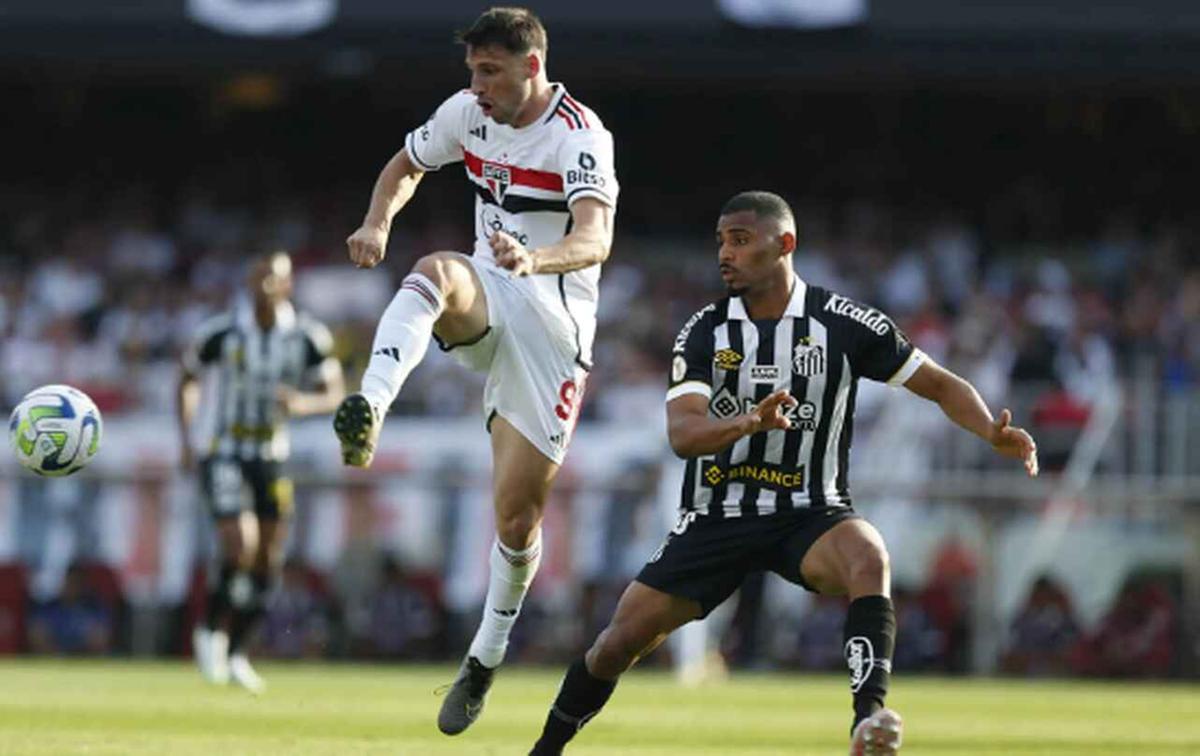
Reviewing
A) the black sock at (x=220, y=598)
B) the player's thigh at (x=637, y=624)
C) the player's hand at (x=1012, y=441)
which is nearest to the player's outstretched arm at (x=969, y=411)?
the player's hand at (x=1012, y=441)

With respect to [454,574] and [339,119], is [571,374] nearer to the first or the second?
[454,574]

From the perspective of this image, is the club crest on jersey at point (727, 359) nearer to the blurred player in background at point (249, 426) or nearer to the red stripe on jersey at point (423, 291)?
the red stripe on jersey at point (423, 291)

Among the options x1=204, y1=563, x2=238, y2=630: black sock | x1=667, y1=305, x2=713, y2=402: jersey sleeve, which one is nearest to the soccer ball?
x1=667, y1=305, x2=713, y2=402: jersey sleeve

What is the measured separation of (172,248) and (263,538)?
9683 millimetres

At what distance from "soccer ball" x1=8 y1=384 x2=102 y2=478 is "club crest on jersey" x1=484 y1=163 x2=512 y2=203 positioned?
2.29m

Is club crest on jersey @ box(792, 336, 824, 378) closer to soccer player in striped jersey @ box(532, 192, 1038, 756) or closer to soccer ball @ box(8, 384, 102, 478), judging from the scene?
soccer player in striped jersey @ box(532, 192, 1038, 756)

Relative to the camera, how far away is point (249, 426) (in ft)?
48.6

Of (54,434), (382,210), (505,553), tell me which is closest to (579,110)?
(382,210)

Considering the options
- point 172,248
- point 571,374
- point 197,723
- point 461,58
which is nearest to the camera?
point 571,374

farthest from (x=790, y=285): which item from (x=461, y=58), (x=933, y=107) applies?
(x=933, y=107)

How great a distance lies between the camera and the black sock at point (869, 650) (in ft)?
24.2

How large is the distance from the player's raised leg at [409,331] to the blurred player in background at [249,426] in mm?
6101

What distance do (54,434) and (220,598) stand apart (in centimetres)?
482

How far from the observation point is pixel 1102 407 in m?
19.5
